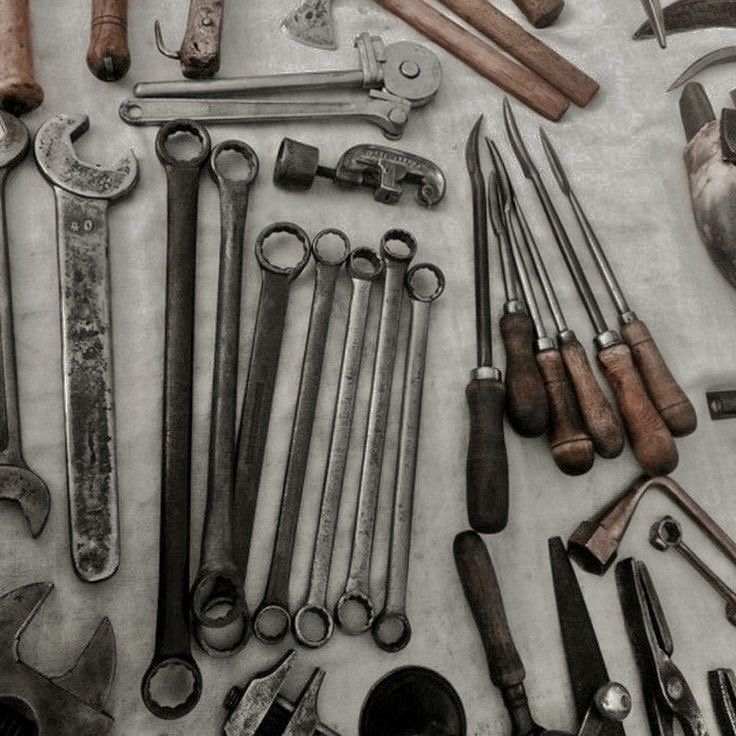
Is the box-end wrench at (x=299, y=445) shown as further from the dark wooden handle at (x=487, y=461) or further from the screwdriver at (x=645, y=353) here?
the screwdriver at (x=645, y=353)

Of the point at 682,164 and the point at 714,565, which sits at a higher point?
the point at 682,164

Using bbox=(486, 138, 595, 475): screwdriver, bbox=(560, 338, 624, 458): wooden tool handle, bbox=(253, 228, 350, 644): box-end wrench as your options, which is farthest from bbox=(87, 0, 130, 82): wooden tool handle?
bbox=(560, 338, 624, 458): wooden tool handle

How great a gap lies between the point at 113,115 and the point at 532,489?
89 cm

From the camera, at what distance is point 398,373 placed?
1189mm

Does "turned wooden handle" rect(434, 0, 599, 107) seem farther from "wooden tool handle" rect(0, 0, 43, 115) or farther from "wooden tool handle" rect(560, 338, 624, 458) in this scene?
"wooden tool handle" rect(0, 0, 43, 115)

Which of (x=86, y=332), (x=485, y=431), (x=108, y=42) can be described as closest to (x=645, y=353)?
(x=485, y=431)

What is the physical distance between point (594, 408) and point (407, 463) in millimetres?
307

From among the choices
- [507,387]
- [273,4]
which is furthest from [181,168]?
[507,387]

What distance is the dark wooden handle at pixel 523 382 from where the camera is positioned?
1.14 meters

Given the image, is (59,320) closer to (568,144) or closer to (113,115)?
(113,115)

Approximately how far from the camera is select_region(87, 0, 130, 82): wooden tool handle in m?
1.18

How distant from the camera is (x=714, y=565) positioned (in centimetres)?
122

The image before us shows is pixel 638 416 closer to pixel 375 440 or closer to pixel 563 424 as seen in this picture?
pixel 563 424

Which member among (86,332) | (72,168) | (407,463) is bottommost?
(407,463)
